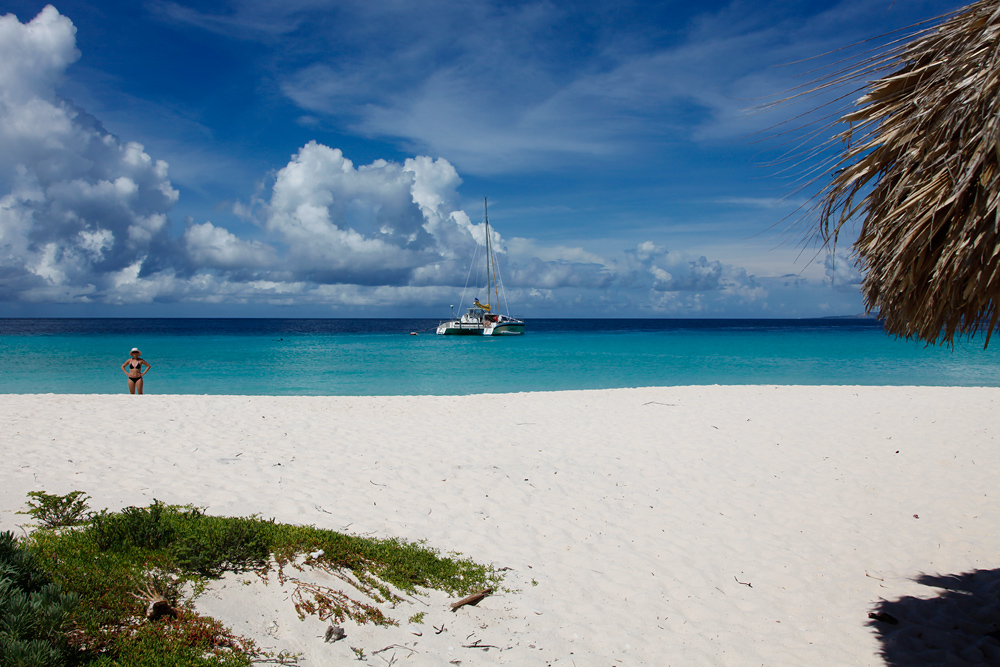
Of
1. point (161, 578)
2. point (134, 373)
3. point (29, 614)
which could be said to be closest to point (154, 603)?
point (161, 578)

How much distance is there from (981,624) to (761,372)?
2708cm

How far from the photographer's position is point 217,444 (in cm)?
895

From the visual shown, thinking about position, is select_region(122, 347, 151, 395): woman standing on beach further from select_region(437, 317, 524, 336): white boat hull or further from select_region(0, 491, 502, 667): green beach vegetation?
select_region(437, 317, 524, 336): white boat hull

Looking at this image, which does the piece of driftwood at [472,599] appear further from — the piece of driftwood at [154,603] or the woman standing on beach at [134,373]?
the woman standing on beach at [134,373]

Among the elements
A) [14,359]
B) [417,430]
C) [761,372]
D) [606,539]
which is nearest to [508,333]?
[761,372]

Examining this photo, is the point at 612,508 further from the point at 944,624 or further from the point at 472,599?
the point at 944,624

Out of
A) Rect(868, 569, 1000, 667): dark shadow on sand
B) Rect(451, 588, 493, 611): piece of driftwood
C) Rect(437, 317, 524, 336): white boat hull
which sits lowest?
Rect(868, 569, 1000, 667): dark shadow on sand

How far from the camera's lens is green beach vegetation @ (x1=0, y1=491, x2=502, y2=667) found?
2.72m

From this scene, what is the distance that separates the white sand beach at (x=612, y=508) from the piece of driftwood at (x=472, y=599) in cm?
6

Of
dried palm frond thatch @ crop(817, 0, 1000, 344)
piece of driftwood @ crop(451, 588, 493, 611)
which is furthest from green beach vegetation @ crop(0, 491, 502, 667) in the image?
dried palm frond thatch @ crop(817, 0, 1000, 344)

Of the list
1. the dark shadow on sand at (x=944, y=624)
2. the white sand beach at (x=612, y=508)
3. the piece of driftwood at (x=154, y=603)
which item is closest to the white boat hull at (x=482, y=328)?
the white sand beach at (x=612, y=508)

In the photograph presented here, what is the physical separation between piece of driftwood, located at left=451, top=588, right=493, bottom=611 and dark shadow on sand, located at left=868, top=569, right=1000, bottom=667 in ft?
9.91

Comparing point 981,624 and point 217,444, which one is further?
point 217,444

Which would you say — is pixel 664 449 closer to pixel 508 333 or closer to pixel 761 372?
pixel 761 372
